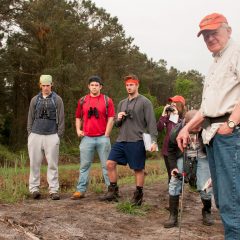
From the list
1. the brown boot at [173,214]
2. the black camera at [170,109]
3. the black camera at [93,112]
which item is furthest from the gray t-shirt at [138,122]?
the brown boot at [173,214]

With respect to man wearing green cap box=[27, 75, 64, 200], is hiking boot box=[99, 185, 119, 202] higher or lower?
lower

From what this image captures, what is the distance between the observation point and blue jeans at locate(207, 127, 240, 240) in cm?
344

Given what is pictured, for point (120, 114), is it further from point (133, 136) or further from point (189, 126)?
point (189, 126)

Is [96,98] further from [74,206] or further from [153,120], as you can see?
[74,206]

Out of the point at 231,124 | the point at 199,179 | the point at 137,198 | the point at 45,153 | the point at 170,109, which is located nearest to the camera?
the point at 231,124

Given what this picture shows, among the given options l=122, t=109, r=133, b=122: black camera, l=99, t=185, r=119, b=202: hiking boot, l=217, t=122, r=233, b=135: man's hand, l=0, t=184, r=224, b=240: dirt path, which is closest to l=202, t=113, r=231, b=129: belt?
l=217, t=122, r=233, b=135: man's hand

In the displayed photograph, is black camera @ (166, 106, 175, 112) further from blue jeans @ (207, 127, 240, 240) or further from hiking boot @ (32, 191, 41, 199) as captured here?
blue jeans @ (207, 127, 240, 240)

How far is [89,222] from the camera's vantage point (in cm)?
579

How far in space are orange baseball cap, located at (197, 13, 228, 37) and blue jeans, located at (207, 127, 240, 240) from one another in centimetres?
88

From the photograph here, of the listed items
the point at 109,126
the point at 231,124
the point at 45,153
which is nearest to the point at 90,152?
the point at 109,126

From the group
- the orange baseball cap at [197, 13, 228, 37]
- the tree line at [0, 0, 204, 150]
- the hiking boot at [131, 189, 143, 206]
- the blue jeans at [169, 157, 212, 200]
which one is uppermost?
the tree line at [0, 0, 204, 150]

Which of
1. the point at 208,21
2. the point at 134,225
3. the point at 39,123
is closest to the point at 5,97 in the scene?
the point at 39,123

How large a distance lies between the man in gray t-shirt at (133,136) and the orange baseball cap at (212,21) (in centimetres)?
Answer: 351

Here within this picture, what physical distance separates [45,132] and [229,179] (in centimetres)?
480
